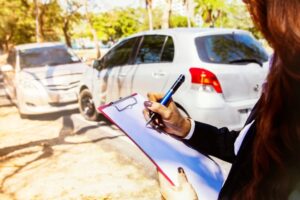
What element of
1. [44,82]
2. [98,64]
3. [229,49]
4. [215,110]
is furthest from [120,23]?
[215,110]

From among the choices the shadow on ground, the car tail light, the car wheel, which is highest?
the car tail light

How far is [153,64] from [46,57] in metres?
3.97

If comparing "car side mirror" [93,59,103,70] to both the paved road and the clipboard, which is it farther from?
the clipboard

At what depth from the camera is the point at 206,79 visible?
4688 millimetres

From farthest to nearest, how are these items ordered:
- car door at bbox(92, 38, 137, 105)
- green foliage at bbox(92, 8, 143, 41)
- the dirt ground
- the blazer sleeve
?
green foliage at bbox(92, 8, 143, 41), car door at bbox(92, 38, 137, 105), the dirt ground, the blazer sleeve

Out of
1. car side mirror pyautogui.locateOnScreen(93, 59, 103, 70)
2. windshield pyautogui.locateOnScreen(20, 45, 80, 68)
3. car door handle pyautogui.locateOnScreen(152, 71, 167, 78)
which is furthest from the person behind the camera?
windshield pyautogui.locateOnScreen(20, 45, 80, 68)

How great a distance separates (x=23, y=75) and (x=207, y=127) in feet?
21.9

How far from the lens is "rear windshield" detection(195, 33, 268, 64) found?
16.1 feet

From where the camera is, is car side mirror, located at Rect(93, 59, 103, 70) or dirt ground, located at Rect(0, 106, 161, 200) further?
car side mirror, located at Rect(93, 59, 103, 70)

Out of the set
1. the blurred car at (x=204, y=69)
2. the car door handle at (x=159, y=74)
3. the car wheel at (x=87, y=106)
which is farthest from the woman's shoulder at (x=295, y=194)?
the car wheel at (x=87, y=106)

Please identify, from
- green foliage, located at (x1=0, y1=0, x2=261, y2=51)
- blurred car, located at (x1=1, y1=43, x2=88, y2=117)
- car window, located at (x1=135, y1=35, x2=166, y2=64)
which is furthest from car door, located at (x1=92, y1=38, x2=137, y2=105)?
green foliage, located at (x1=0, y1=0, x2=261, y2=51)

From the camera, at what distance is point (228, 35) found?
5246mm

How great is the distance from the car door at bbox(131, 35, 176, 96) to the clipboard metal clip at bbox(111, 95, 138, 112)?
3193mm

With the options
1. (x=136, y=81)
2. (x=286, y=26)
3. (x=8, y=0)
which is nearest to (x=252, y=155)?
(x=286, y=26)
